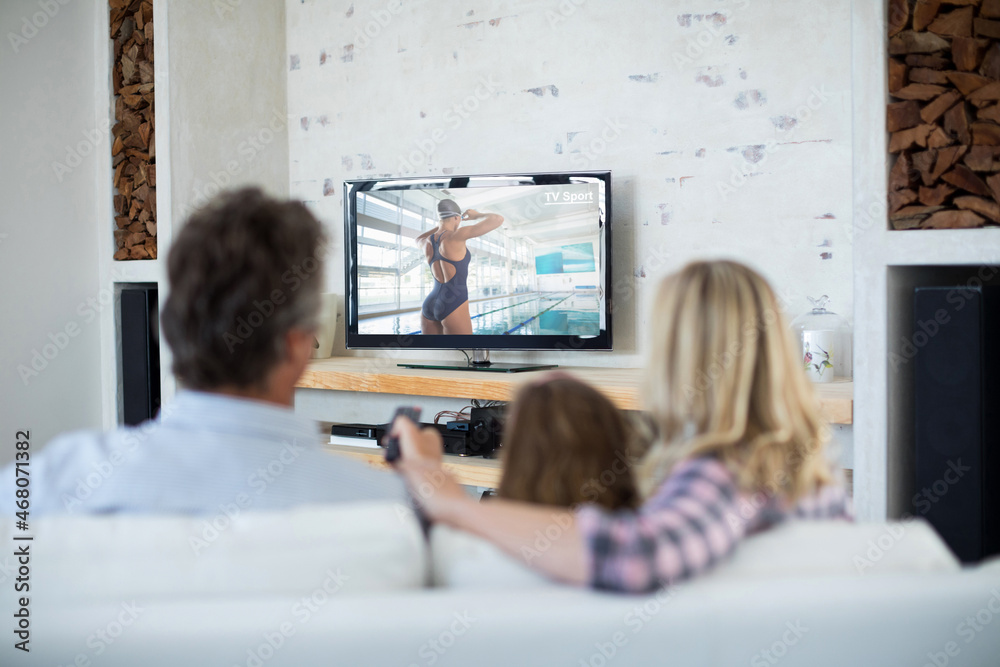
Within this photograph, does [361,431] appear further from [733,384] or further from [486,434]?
[733,384]

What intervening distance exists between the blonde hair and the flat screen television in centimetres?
213

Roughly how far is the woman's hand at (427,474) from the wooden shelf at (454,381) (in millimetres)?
1403

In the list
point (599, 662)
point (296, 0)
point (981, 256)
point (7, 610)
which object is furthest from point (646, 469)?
point (296, 0)

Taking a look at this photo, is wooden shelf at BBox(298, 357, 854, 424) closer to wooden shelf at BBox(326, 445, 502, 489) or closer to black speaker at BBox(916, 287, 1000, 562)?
wooden shelf at BBox(326, 445, 502, 489)

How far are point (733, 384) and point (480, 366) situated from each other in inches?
93.0

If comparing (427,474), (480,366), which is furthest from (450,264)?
(427,474)

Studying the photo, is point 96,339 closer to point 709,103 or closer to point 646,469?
point 709,103

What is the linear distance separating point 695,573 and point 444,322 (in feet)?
8.48

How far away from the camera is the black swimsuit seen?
3318 millimetres

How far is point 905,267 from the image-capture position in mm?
2143

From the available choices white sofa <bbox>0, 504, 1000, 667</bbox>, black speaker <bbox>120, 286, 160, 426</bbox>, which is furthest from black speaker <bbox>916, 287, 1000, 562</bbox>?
black speaker <bbox>120, 286, 160, 426</bbox>

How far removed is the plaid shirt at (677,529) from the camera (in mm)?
815

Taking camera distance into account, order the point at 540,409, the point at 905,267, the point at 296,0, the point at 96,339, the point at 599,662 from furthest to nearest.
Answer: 1. the point at 296,0
2. the point at 96,339
3. the point at 905,267
4. the point at 540,409
5. the point at 599,662

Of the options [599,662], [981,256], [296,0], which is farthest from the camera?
[296,0]
